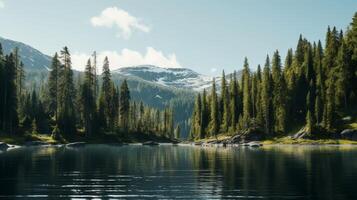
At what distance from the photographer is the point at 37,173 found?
48.2m

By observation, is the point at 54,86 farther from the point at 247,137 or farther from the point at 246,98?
the point at 246,98

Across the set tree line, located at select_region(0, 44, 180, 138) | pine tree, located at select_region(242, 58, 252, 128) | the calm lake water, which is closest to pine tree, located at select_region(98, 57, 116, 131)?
tree line, located at select_region(0, 44, 180, 138)

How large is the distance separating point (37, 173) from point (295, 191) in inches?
1078

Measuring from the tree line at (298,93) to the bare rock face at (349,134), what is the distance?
5832 mm

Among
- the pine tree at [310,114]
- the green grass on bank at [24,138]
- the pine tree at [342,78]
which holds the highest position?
the pine tree at [342,78]

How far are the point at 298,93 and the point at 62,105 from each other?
7652 cm

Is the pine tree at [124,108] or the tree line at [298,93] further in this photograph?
the pine tree at [124,108]

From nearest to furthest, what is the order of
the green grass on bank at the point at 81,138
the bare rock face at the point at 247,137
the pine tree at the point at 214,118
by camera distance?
1. the green grass on bank at the point at 81,138
2. the bare rock face at the point at 247,137
3. the pine tree at the point at 214,118

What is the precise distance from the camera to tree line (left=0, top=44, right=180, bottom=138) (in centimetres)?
12344

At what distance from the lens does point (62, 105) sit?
145m

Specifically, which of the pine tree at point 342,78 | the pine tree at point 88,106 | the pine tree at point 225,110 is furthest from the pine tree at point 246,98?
the pine tree at point 88,106

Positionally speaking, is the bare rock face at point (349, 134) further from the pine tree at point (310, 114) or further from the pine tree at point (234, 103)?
the pine tree at point (234, 103)

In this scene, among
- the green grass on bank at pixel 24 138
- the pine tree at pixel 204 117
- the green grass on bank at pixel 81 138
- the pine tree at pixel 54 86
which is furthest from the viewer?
the pine tree at pixel 204 117

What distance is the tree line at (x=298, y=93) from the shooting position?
134000mm
